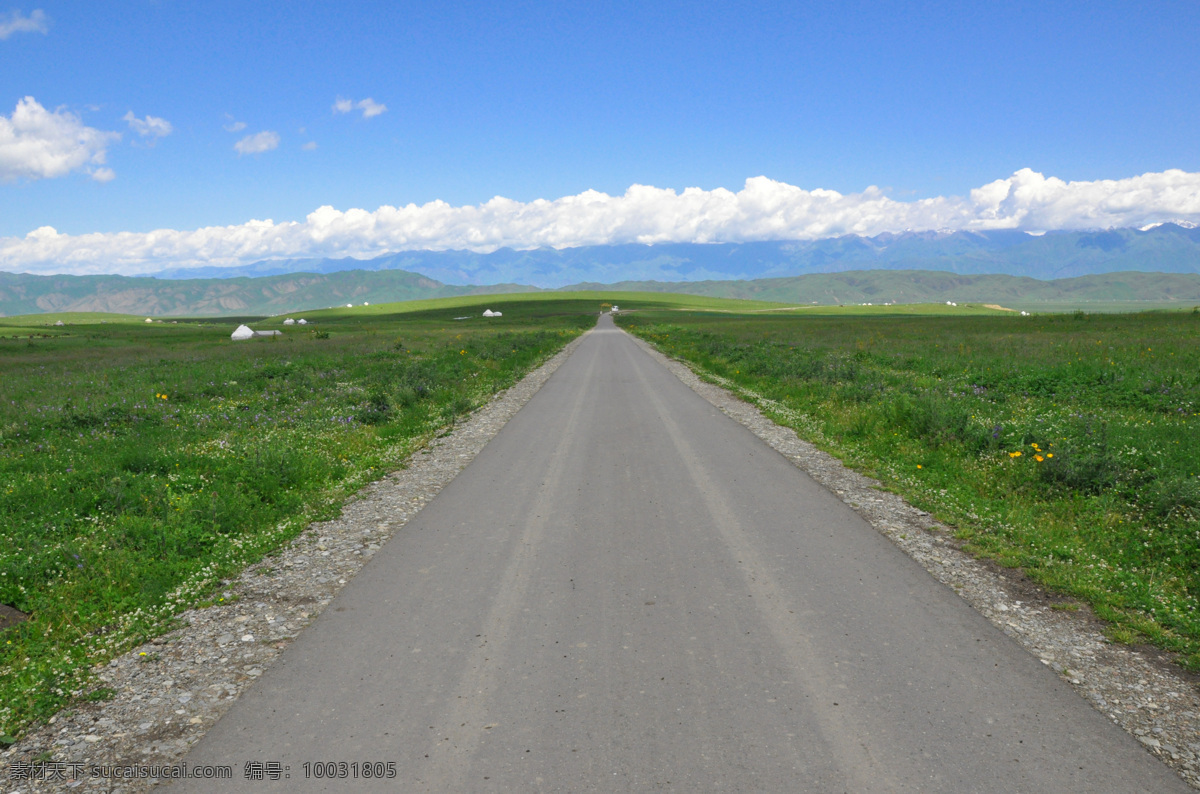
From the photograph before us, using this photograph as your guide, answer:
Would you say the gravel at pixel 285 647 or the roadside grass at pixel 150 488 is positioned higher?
the roadside grass at pixel 150 488

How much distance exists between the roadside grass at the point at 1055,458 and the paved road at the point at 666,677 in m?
1.80

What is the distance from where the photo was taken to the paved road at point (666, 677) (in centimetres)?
419

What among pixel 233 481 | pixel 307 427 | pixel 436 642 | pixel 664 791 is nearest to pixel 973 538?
pixel 664 791

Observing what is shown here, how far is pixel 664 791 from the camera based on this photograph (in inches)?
156

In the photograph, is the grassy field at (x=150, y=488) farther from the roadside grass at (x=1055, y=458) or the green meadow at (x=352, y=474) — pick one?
the roadside grass at (x=1055, y=458)

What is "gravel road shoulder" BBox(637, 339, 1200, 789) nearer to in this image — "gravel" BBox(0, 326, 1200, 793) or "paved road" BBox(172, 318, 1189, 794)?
"gravel" BBox(0, 326, 1200, 793)

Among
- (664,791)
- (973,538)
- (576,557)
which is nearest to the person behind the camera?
(664,791)

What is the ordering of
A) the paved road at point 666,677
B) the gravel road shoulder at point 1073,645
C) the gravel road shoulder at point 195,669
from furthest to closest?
the gravel road shoulder at point 1073,645, the gravel road shoulder at point 195,669, the paved road at point 666,677

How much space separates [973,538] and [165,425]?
55.9 feet

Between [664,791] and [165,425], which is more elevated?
[165,425]

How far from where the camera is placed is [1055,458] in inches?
413

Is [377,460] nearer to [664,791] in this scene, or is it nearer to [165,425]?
[165,425]

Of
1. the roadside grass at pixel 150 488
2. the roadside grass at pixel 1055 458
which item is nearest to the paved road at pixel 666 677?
the roadside grass at pixel 1055 458

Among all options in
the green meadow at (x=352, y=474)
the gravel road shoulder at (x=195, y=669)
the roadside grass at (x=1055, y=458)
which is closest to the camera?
the gravel road shoulder at (x=195, y=669)
